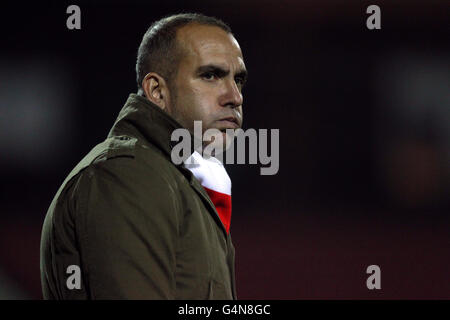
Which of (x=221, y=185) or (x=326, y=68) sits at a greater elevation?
(x=326, y=68)

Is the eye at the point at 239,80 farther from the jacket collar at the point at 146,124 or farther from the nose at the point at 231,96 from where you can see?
the jacket collar at the point at 146,124

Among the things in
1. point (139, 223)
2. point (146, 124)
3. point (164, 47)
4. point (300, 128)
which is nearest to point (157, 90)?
point (164, 47)

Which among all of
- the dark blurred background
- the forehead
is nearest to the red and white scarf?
the forehead

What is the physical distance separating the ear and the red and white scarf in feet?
0.48

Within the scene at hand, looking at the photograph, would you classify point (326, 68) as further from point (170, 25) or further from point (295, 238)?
point (170, 25)

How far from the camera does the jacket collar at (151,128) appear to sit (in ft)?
3.65

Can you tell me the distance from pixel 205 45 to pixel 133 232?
56 centimetres

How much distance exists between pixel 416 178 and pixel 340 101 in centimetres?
64

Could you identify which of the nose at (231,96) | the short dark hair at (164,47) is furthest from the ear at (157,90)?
the nose at (231,96)

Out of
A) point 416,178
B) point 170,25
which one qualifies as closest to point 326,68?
point 416,178

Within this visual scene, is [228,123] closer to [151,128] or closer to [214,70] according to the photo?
[214,70]

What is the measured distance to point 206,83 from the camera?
1308 mm

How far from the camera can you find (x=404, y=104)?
3.37 metres
